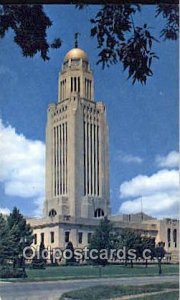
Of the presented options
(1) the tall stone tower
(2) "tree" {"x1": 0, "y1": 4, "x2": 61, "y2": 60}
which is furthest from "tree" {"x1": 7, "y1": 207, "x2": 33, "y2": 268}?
(2) "tree" {"x1": 0, "y1": 4, "x2": 61, "y2": 60}

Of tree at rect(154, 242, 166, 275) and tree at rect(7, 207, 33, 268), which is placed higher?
tree at rect(7, 207, 33, 268)

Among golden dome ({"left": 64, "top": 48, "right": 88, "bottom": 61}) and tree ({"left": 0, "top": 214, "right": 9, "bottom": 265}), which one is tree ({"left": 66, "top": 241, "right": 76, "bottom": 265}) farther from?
golden dome ({"left": 64, "top": 48, "right": 88, "bottom": 61})

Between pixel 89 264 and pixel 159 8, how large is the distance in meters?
1.02

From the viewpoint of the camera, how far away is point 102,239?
3209 mm

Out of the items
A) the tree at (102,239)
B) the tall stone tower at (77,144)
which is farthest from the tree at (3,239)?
the tree at (102,239)

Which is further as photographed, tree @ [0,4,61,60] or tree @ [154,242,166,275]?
tree @ [154,242,166,275]

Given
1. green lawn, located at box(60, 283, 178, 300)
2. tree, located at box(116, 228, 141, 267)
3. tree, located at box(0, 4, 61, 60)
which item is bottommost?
green lawn, located at box(60, 283, 178, 300)

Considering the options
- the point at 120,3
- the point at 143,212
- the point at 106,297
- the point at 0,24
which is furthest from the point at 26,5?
the point at 106,297

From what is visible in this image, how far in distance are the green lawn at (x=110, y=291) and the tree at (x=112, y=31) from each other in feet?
2.59

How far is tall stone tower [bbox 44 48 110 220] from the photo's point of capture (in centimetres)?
322

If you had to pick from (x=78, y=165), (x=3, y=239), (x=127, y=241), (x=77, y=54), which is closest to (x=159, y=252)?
(x=127, y=241)

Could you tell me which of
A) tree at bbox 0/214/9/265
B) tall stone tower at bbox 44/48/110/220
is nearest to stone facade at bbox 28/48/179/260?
tall stone tower at bbox 44/48/110/220

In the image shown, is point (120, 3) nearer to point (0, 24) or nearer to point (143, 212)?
point (0, 24)

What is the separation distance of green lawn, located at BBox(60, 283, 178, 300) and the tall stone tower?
291 millimetres
